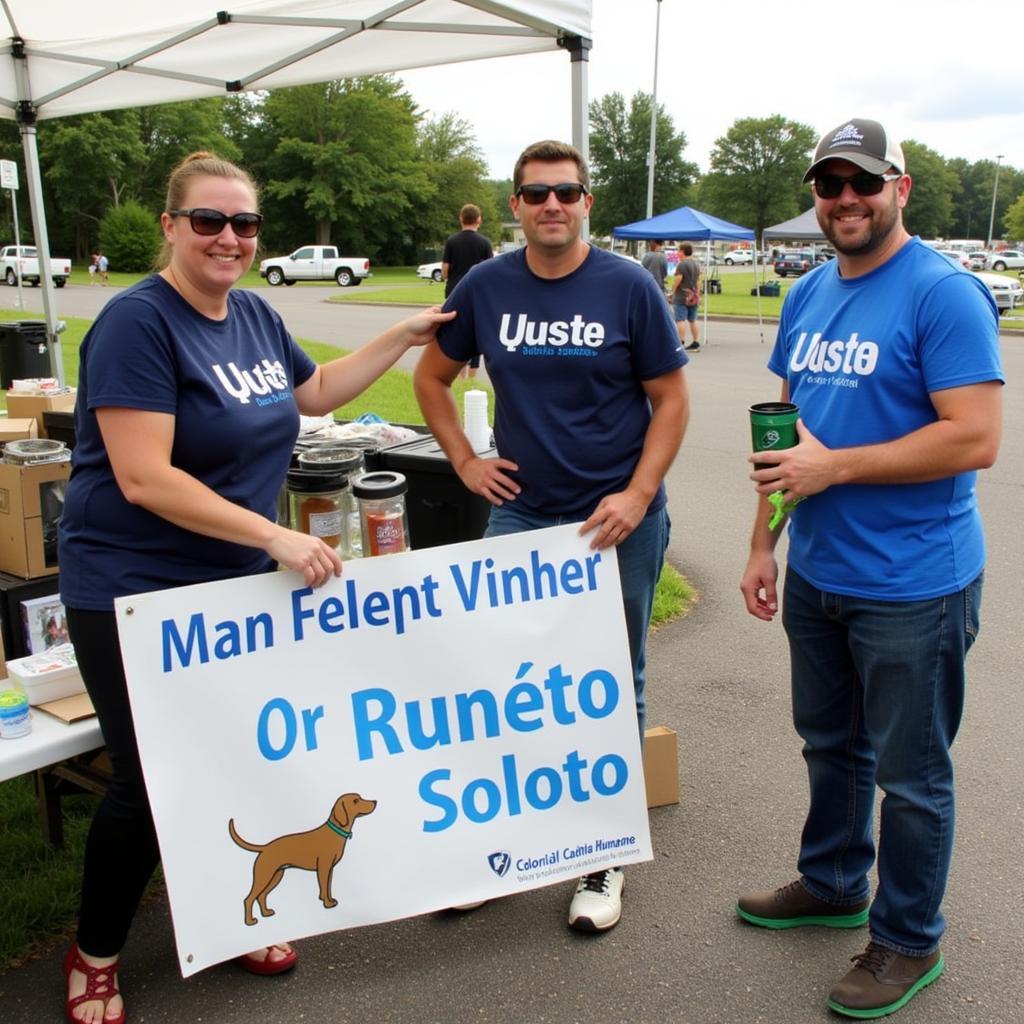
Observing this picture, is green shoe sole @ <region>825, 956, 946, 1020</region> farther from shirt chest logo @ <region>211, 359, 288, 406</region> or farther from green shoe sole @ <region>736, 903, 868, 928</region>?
shirt chest logo @ <region>211, 359, 288, 406</region>

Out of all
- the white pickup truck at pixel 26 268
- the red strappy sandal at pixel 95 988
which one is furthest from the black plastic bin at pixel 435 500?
the white pickup truck at pixel 26 268

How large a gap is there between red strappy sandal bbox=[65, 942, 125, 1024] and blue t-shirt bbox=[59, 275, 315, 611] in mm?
939

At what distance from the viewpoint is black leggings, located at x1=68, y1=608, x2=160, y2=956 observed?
234cm

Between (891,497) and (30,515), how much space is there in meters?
2.90

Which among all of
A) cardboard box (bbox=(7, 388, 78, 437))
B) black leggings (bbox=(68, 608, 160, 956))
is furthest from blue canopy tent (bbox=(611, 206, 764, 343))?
black leggings (bbox=(68, 608, 160, 956))

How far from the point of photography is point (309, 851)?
2.53 metres

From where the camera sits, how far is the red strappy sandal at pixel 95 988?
246cm

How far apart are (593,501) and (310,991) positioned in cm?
150

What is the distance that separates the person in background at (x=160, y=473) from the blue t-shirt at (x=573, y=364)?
62cm

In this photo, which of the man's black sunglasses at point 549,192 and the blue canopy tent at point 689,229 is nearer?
the man's black sunglasses at point 549,192

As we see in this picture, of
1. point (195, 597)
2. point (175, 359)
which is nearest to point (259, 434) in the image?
point (175, 359)

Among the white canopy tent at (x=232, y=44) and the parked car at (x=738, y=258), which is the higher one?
the parked car at (x=738, y=258)

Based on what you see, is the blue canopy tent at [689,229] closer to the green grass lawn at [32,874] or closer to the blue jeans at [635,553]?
the blue jeans at [635,553]

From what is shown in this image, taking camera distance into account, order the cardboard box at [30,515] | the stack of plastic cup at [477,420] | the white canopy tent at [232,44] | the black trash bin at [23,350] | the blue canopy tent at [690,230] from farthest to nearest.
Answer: the blue canopy tent at [690,230]
the black trash bin at [23,350]
the white canopy tent at [232,44]
the stack of plastic cup at [477,420]
the cardboard box at [30,515]
